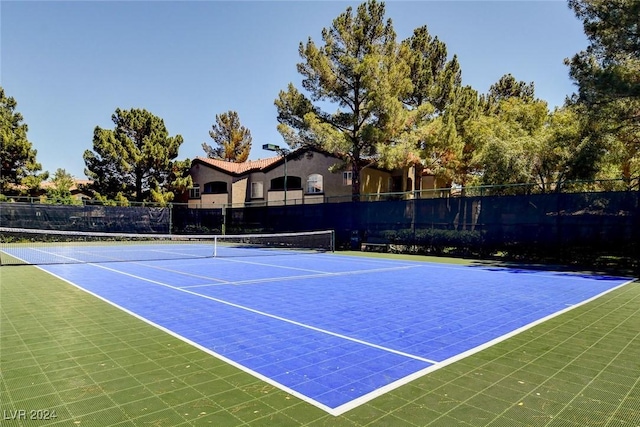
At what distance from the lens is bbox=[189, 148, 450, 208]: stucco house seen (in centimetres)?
3180

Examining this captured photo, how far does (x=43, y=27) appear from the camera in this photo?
11625 millimetres

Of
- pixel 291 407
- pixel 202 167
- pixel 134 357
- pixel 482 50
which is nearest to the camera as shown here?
pixel 291 407

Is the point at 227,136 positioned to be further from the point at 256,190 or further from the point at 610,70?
the point at 610,70

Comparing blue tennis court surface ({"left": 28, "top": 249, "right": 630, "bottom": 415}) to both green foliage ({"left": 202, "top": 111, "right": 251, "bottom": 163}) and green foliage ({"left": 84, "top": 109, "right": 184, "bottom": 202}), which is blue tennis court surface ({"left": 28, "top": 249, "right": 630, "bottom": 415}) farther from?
green foliage ({"left": 202, "top": 111, "right": 251, "bottom": 163})

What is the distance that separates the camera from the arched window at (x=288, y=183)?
34.6 metres

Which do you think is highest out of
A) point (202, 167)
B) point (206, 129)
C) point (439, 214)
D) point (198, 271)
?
point (206, 129)

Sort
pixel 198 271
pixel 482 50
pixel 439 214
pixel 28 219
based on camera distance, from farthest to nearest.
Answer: pixel 28 219 < pixel 439 214 < pixel 482 50 < pixel 198 271

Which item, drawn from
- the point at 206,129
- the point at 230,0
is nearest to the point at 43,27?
the point at 230,0

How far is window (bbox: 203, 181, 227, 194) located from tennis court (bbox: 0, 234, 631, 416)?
26264mm

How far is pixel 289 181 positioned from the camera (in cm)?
3541

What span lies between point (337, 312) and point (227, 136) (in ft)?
182

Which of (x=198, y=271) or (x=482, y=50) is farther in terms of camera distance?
(x=482, y=50)

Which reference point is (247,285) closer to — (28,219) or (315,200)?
(28,219)

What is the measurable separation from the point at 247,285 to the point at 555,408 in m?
7.48
